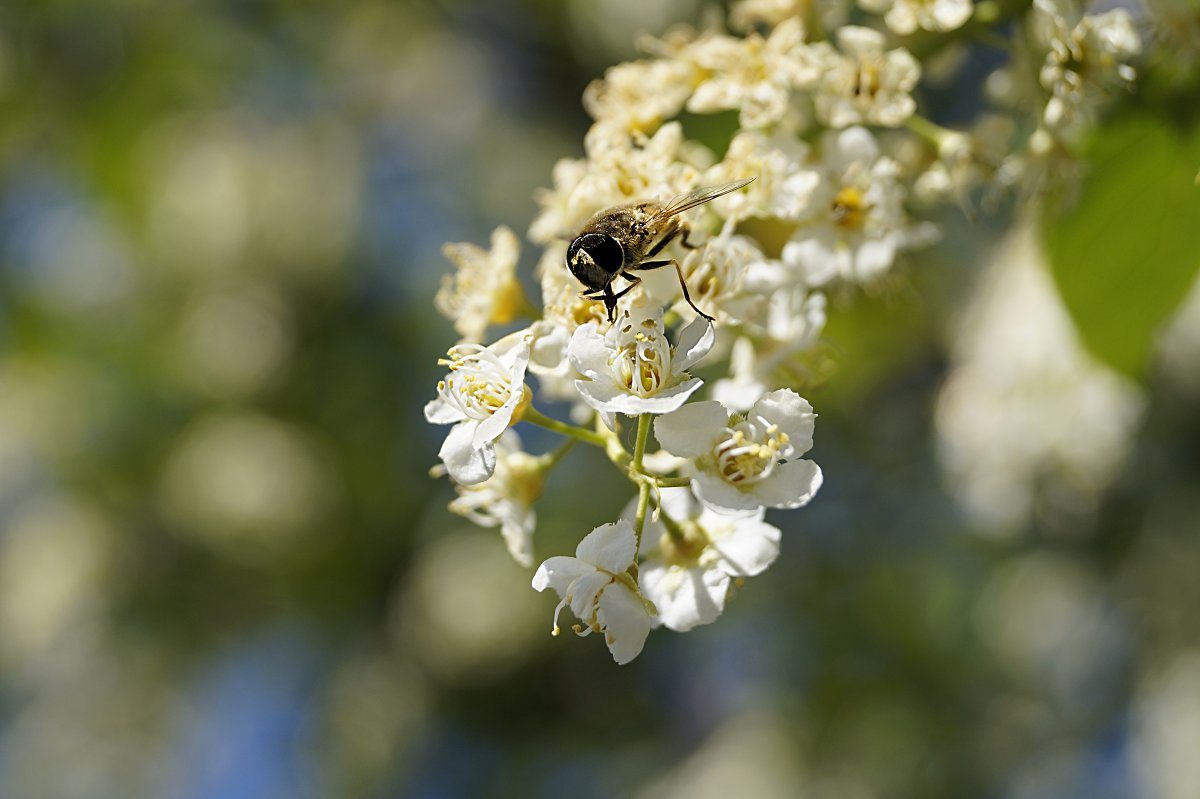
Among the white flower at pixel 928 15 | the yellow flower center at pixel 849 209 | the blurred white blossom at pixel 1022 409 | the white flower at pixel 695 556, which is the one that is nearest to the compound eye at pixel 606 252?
the white flower at pixel 695 556

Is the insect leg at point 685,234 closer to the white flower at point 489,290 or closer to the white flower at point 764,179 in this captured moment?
the white flower at point 764,179

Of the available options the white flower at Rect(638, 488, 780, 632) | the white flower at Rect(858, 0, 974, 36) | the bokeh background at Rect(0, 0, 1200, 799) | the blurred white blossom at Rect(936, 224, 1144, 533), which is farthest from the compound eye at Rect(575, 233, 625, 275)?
the bokeh background at Rect(0, 0, 1200, 799)

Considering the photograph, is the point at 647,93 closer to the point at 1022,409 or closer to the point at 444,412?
the point at 444,412

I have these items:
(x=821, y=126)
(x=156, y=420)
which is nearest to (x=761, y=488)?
(x=821, y=126)

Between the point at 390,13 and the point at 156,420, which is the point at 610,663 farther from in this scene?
the point at 390,13

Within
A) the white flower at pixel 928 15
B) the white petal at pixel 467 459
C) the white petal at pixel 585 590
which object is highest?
the white flower at pixel 928 15

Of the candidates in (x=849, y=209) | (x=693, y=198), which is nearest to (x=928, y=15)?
(x=849, y=209)
